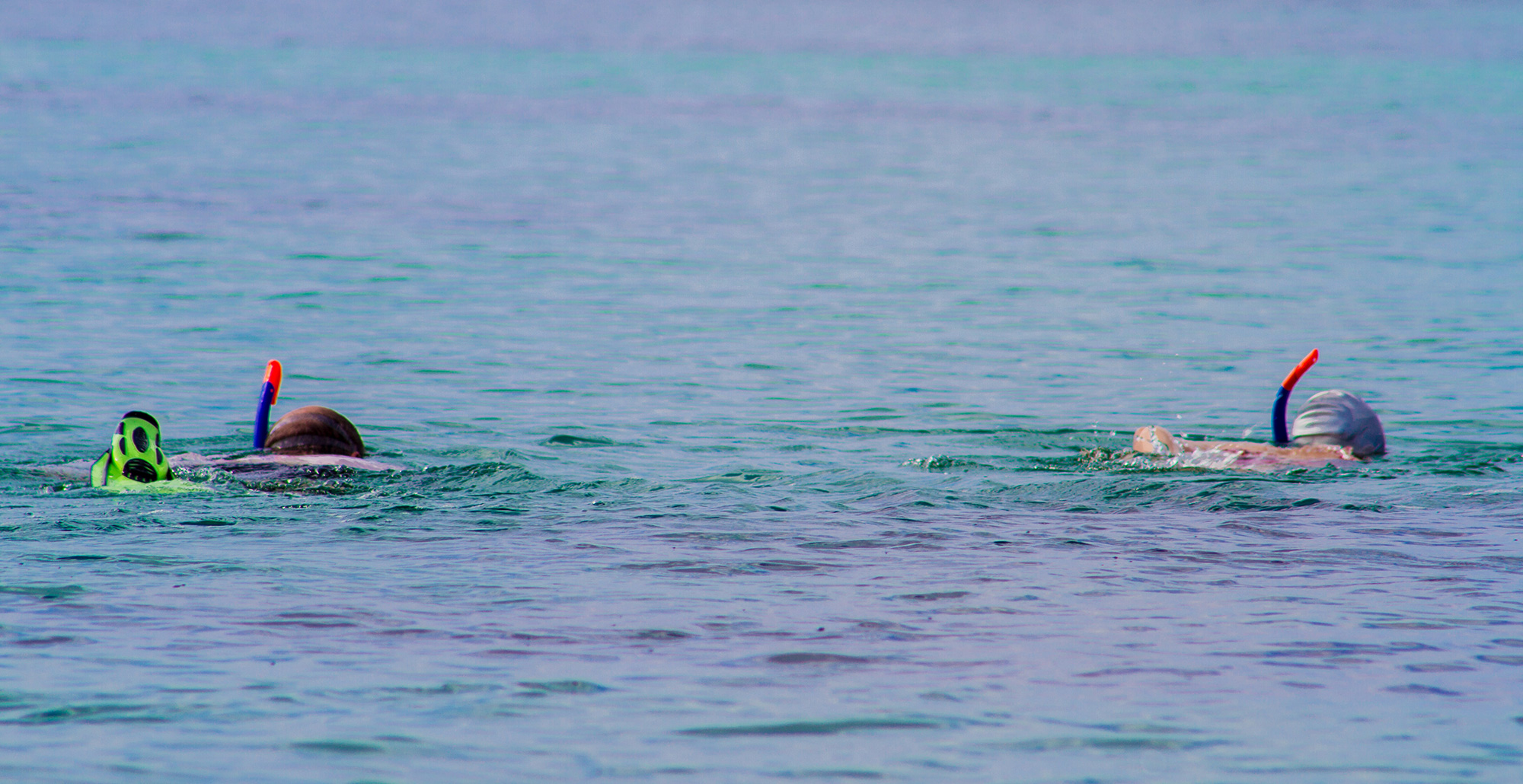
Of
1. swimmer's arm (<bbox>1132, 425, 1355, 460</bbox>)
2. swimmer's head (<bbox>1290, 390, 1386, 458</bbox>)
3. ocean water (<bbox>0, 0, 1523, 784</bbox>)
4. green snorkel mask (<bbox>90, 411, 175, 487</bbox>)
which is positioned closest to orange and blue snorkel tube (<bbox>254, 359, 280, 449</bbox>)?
ocean water (<bbox>0, 0, 1523, 784</bbox>)

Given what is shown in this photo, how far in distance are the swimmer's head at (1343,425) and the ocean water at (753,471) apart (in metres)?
0.37

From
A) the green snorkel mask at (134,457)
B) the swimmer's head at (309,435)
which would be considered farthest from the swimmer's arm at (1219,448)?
the green snorkel mask at (134,457)

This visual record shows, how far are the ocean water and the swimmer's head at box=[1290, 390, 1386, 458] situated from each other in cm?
37

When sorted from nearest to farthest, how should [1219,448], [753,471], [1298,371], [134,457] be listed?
1. [134,457]
2. [1298,371]
3. [1219,448]
4. [753,471]

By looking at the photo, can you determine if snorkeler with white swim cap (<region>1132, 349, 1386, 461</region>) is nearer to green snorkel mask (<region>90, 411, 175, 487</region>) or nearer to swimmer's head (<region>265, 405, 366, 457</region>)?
swimmer's head (<region>265, 405, 366, 457</region>)

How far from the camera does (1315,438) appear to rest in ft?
36.5

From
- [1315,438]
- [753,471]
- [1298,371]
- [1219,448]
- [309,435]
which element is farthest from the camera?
[1315,438]

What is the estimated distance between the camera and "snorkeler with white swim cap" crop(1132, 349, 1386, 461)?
424 inches

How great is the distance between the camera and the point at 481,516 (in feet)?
30.8

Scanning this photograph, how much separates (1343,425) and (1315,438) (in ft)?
0.68

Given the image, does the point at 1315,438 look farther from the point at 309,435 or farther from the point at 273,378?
the point at 273,378

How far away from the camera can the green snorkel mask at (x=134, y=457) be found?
8.86 meters

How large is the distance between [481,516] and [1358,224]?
2002 centimetres

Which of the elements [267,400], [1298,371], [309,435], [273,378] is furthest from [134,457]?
[1298,371]
